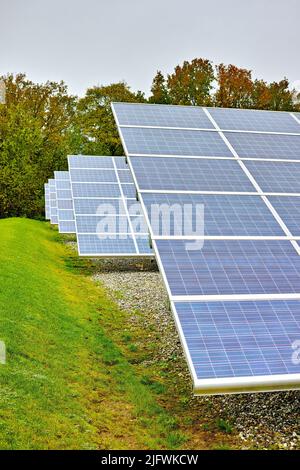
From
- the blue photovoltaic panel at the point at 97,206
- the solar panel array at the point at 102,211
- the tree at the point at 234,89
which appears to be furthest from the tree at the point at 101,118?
the blue photovoltaic panel at the point at 97,206

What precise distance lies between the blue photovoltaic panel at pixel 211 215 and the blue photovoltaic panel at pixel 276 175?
1031mm

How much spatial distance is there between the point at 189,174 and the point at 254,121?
18.9 ft

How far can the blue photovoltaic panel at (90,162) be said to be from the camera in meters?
33.7

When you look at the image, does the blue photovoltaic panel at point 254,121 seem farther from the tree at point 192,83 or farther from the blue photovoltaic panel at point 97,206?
the tree at point 192,83

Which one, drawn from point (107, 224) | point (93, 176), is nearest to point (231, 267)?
point (107, 224)

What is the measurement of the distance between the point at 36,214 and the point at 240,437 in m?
44.5

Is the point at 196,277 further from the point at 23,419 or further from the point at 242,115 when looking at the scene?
the point at 242,115

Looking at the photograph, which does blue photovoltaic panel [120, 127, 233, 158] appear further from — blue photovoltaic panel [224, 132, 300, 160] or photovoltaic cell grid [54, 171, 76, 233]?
photovoltaic cell grid [54, 171, 76, 233]

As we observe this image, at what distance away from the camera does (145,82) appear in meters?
64.1

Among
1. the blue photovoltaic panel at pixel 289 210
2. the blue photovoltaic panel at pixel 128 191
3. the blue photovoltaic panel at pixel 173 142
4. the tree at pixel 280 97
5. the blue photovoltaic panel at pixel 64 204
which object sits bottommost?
the blue photovoltaic panel at pixel 64 204

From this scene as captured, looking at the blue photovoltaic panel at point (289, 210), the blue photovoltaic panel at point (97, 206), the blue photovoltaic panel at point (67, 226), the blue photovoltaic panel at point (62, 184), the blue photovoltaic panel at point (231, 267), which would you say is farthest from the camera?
the blue photovoltaic panel at point (62, 184)

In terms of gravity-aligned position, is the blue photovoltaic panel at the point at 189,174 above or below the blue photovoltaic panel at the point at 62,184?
above

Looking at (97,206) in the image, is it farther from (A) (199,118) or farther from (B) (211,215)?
(B) (211,215)

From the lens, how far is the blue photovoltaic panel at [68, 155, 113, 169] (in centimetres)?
3374
